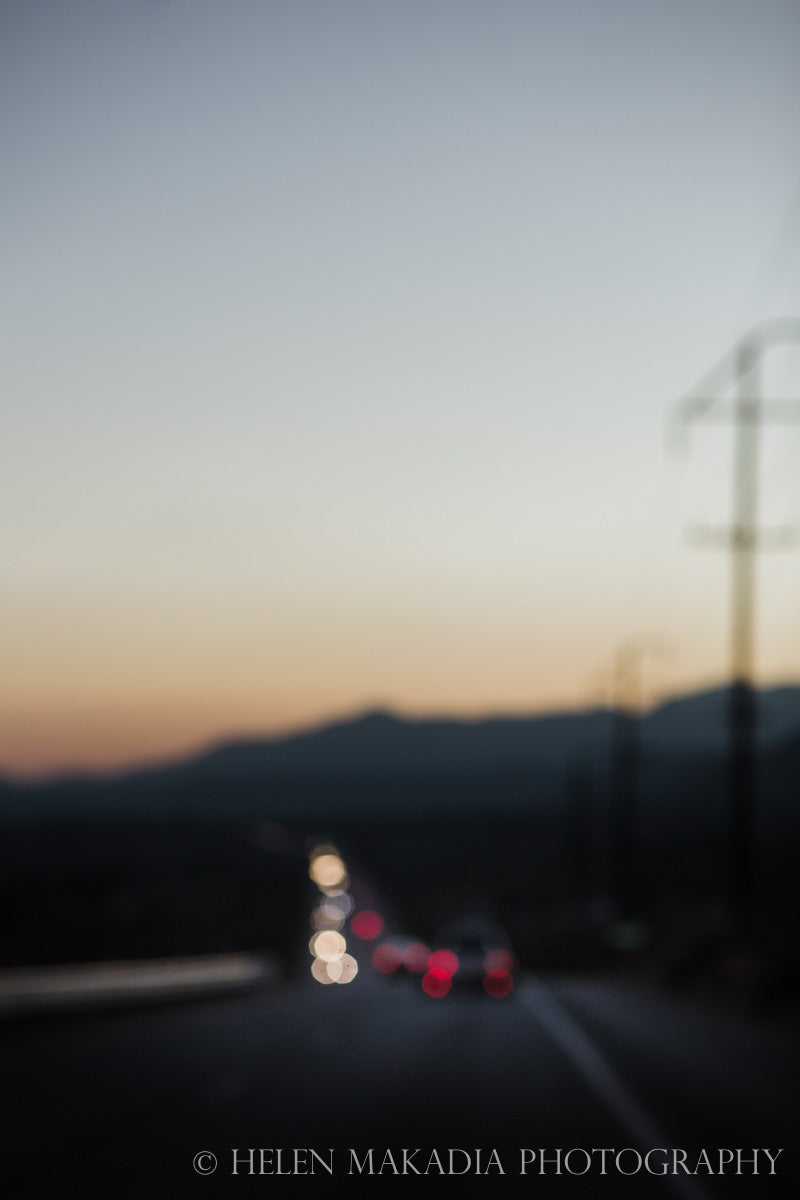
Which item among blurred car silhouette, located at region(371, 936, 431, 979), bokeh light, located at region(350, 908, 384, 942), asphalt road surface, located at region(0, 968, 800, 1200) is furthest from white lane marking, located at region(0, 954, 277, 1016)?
bokeh light, located at region(350, 908, 384, 942)

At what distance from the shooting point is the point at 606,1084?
19.2 m

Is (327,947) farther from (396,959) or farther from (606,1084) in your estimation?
(606,1084)

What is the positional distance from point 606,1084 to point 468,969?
2137 cm

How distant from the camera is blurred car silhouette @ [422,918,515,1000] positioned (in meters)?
40.1

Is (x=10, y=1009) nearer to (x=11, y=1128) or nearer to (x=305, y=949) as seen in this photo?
(x=11, y=1128)

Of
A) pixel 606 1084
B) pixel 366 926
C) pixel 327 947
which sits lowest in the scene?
pixel 366 926

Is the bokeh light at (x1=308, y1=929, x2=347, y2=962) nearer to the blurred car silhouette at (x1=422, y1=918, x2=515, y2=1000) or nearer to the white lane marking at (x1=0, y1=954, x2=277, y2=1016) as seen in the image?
the white lane marking at (x1=0, y1=954, x2=277, y2=1016)

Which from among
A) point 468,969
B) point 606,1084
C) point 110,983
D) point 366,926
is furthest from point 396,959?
point 366,926

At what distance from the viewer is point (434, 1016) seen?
33.3 metres

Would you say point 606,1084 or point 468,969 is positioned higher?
point 606,1084

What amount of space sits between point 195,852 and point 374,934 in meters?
94.4

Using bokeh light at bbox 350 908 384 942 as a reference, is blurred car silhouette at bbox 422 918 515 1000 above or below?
above

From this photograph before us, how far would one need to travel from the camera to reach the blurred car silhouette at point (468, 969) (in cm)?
4012

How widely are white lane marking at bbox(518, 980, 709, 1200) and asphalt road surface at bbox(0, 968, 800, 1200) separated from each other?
0.05m
